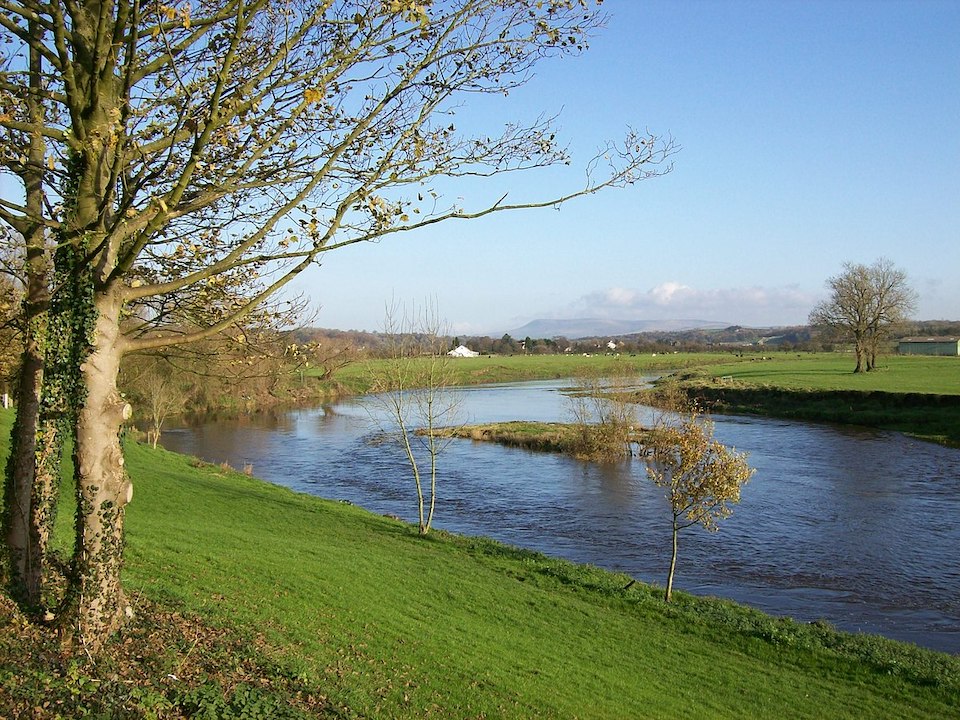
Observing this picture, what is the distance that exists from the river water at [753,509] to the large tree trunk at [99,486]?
48.5ft

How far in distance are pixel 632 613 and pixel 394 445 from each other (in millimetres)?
29616

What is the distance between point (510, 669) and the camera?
1055cm

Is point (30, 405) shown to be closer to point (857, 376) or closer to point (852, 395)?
point (852, 395)

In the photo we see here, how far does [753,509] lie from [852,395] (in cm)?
3309

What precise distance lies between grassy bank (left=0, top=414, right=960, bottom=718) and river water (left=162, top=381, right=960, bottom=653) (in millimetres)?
3036

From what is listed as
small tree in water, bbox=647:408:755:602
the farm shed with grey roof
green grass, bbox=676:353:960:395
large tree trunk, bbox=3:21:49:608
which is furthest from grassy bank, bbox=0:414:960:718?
the farm shed with grey roof

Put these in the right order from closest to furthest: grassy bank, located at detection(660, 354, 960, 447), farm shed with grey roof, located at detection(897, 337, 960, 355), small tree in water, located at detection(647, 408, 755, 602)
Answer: small tree in water, located at detection(647, 408, 755, 602)
grassy bank, located at detection(660, 354, 960, 447)
farm shed with grey roof, located at detection(897, 337, 960, 355)

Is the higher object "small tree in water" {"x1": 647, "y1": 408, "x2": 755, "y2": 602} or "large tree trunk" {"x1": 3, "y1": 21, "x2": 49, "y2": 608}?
"large tree trunk" {"x1": 3, "y1": 21, "x2": 49, "y2": 608}

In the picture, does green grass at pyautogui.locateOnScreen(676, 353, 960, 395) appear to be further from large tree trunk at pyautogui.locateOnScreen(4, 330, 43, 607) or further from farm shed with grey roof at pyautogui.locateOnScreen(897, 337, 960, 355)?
large tree trunk at pyautogui.locateOnScreen(4, 330, 43, 607)

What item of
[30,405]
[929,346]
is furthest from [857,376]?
[30,405]

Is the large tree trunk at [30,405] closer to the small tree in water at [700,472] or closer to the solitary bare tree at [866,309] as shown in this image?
the small tree in water at [700,472]

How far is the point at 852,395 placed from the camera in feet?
181

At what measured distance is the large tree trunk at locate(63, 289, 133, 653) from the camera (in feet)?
23.5

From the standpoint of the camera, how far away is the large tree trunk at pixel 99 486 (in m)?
7.18
